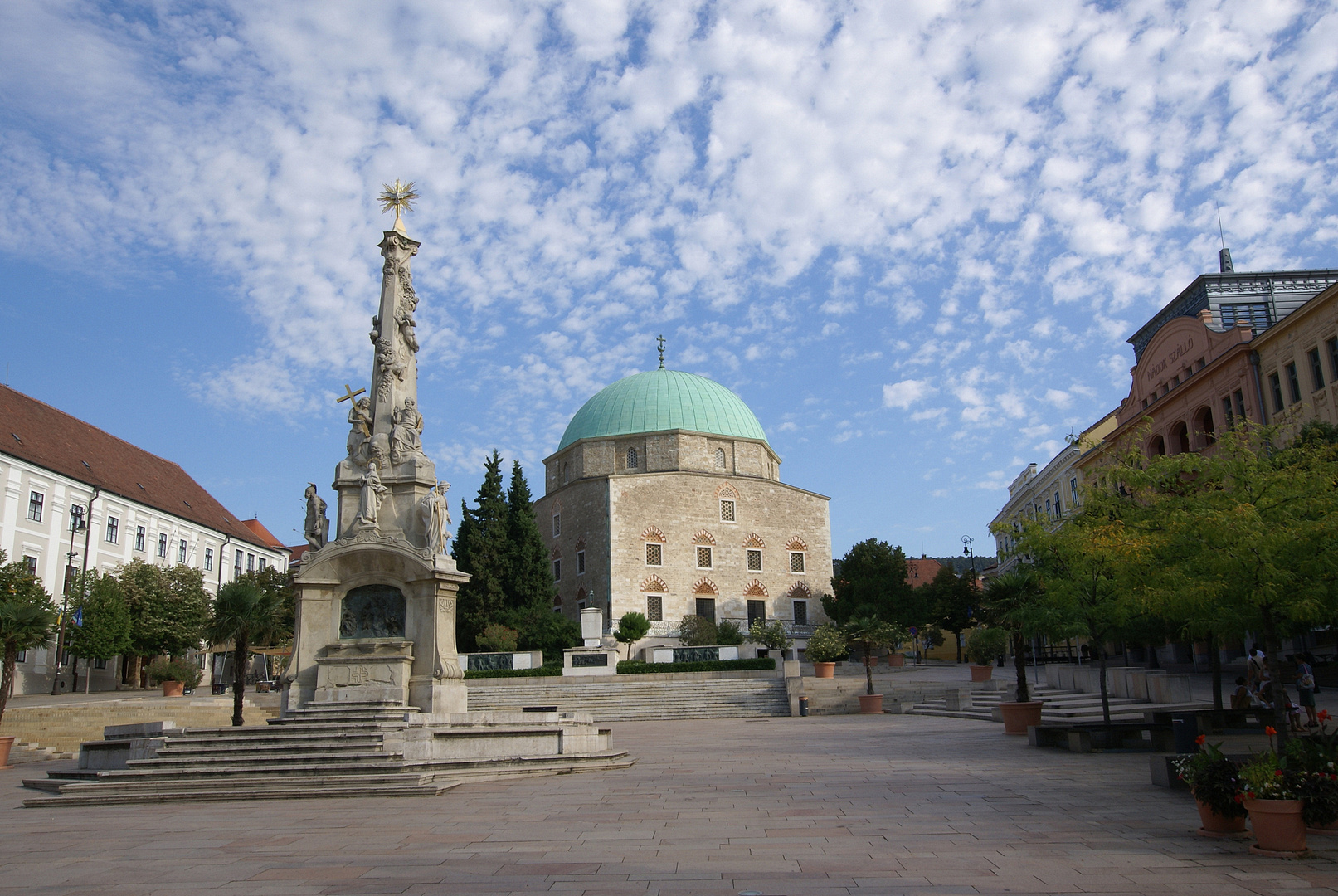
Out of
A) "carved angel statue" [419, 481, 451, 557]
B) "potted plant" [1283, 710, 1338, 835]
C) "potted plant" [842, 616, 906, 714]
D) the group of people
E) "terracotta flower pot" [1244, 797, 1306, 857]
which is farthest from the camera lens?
"potted plant" [842, 616, 906, 714]

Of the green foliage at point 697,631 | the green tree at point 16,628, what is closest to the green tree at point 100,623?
the green tree at point 16,628

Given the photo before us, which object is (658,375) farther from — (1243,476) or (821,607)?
(1243,476)

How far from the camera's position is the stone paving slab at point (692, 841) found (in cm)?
585

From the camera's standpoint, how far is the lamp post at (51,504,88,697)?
29938 mm

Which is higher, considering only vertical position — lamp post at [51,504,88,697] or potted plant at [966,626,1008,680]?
lamp post at [51,504,88,697]

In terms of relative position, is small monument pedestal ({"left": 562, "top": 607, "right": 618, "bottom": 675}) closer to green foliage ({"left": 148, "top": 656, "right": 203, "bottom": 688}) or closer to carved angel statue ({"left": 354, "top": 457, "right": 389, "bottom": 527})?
green foliage ({"left": 148, "top": 656, "right": 203, "bottom": 688})

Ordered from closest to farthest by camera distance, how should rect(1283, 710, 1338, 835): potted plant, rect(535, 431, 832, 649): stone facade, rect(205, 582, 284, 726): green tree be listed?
rect(1283, 710, 1338, 835): potted plant < rect(205, 582, 284, 726): green tree < rect(535, 431, 832, 649): stone facade

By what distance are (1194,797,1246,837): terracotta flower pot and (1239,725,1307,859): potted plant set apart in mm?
311

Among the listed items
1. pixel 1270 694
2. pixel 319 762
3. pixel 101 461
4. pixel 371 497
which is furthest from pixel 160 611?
pixel 1270 694

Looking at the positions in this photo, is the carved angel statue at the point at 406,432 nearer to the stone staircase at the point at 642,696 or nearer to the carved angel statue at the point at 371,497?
the carved angel statue at the point at 371,497

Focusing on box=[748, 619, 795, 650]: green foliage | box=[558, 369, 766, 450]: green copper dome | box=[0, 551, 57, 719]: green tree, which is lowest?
box=[748, 619, 795, 650]: green foliage

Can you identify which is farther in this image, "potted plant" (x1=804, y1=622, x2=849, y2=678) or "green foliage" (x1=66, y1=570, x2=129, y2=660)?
"potted plant" (x1=804, y1=622, x2=849, y2=678)

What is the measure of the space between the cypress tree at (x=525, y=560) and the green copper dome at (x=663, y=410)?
25.7 ft

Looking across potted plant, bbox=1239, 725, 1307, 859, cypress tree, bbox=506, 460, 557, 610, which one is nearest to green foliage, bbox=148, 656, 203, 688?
cypress tree, bbox=506, 460, 557, 610
